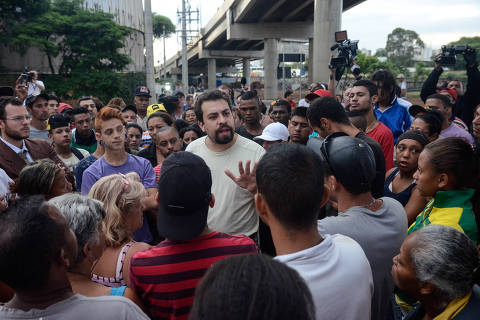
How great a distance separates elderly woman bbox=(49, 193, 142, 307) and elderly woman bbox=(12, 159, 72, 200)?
37.2 inches

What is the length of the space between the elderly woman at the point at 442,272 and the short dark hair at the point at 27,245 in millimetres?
1562

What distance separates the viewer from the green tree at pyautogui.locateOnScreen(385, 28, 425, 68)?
63000 mm

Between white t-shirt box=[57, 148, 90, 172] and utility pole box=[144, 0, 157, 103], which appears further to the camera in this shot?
utility pole box=[144, 0, 157, 103]

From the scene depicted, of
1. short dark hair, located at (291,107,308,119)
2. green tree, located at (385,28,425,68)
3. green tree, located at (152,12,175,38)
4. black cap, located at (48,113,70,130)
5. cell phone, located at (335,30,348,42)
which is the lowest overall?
black cap, located at (48,113,70,130)

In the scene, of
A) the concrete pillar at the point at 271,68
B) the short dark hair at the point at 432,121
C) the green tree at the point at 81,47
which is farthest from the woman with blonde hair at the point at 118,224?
the concrete pillar at the point at 271,68

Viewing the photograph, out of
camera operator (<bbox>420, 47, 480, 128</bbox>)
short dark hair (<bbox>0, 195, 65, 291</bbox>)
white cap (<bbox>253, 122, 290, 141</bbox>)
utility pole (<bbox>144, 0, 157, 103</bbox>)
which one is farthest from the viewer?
utility pole (<bbox>144, 0, 157, 103</bbox>)

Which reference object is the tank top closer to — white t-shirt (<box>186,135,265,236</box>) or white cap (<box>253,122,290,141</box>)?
white t-shirt (<box>186,135,265,236</box>)

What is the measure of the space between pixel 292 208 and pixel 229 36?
2939 cm

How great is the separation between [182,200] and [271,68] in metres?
29.8

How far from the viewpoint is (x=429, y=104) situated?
16.5 feet

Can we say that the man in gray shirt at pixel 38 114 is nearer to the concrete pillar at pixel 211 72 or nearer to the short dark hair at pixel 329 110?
the short dark hair at pixel 329 110

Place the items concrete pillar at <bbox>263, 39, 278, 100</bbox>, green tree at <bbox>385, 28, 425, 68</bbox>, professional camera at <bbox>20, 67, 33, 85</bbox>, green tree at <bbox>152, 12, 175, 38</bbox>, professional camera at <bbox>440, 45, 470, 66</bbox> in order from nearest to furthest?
professional camera at <bbox>440, 45, 470, 66</bbox> < professional camera at <bbox>20, 67, 33, 85</bbox> < concrete pillar at <bbox>263, 39, 278, 100</bbox> < green tree at <bbox>385, 28, 425, 68</bbox> < green tree at <bbox>152, 12, 175, 38</bbox>

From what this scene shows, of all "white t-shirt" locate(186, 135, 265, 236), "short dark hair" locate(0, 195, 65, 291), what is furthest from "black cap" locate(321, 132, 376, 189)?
"short dark hair" locate(0, 195, 65, 291)

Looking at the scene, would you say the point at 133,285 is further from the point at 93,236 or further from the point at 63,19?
the point at 63,19
